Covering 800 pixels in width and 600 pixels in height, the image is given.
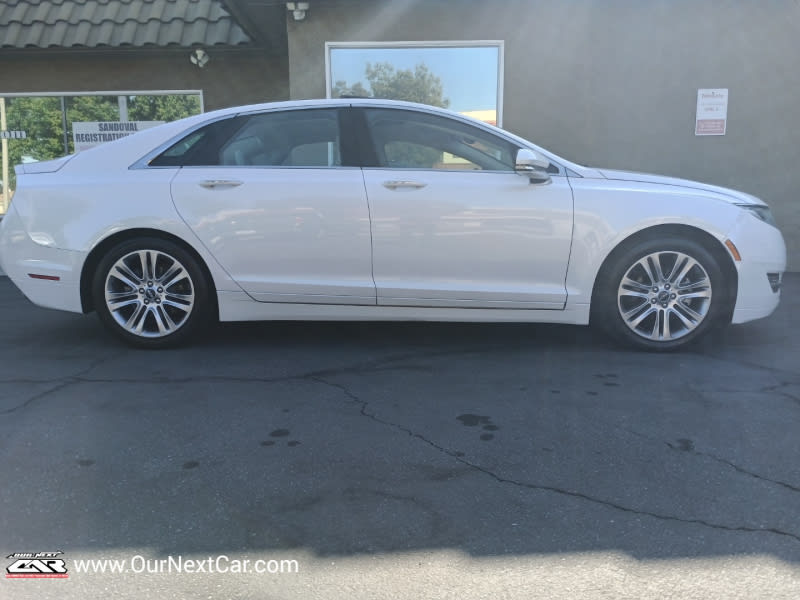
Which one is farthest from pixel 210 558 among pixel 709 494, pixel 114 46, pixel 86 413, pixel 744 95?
pixel 114 46

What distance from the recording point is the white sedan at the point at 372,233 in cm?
447

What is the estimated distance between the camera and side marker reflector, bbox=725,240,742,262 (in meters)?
4.49

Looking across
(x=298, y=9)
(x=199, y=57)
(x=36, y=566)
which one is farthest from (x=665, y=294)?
(x=199, y=57)

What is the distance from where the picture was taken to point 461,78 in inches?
316

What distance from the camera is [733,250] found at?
4.50 m

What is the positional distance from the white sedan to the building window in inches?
142

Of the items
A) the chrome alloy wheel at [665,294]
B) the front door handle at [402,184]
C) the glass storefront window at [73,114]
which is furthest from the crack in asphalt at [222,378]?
the glass storefront window at [73,114]

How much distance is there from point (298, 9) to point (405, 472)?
6.47 meters

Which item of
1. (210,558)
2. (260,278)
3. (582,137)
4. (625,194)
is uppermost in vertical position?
(582,137)

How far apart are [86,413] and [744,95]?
7.83 metres

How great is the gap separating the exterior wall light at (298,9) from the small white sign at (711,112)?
4.73 meters

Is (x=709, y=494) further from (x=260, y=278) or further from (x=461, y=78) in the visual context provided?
(x=461, y=78)

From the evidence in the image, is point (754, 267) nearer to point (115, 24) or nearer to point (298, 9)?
point (298, 9)

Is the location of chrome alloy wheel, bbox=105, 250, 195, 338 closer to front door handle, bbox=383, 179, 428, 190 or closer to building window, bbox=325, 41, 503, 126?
front door handle, bbox=383, 179, 428, 190
